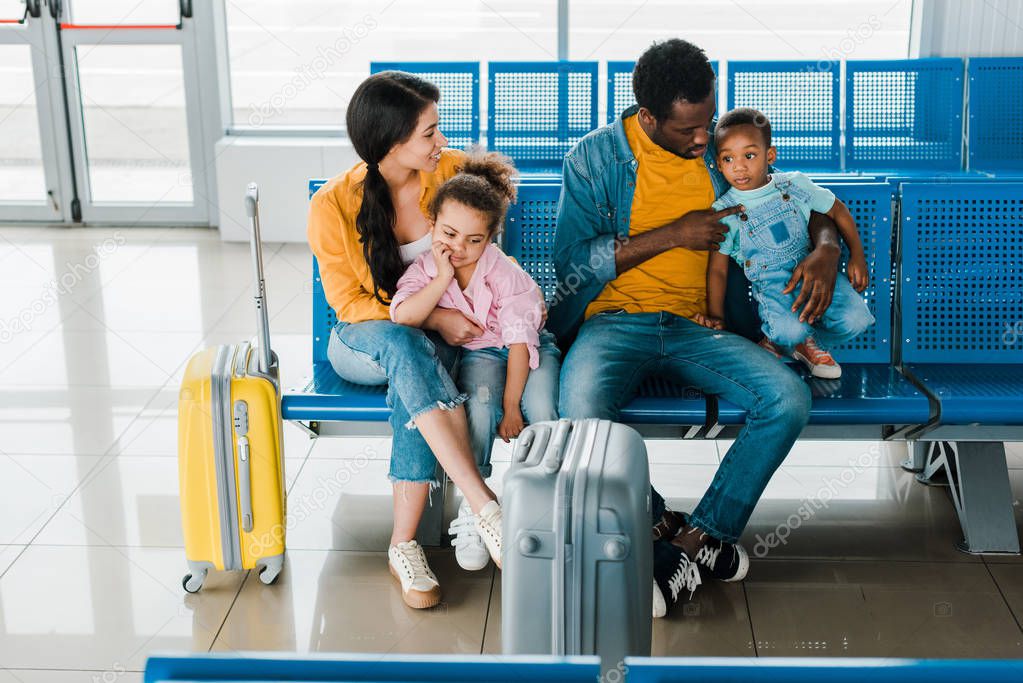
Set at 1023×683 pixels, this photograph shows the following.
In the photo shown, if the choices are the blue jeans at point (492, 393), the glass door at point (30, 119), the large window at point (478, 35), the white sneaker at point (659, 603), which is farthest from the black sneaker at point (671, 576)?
the glass door at point (30, 119)

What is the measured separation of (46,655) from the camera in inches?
103

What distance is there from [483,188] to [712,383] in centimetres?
74

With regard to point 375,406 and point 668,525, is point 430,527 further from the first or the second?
point 668,525

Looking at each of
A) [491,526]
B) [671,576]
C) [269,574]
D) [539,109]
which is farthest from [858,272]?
[539,109]

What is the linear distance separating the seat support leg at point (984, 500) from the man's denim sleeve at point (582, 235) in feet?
3.63

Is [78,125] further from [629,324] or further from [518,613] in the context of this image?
[518,613]

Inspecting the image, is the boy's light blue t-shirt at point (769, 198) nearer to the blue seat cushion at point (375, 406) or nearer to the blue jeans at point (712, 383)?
the blue jeans at point (712, 383)

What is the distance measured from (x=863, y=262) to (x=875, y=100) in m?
3.13

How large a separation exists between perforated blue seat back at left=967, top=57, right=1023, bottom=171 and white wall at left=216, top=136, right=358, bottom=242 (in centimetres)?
328

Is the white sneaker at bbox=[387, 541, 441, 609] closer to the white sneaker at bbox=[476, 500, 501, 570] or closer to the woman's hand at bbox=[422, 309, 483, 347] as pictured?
the white sneaker at bbox=[476, 500, 501, 570]

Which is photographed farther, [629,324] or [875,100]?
[875,100]

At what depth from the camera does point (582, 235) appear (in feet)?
9.71

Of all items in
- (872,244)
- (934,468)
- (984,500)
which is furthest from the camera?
(934,468)

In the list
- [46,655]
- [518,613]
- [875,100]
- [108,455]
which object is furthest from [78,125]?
[518,613]
